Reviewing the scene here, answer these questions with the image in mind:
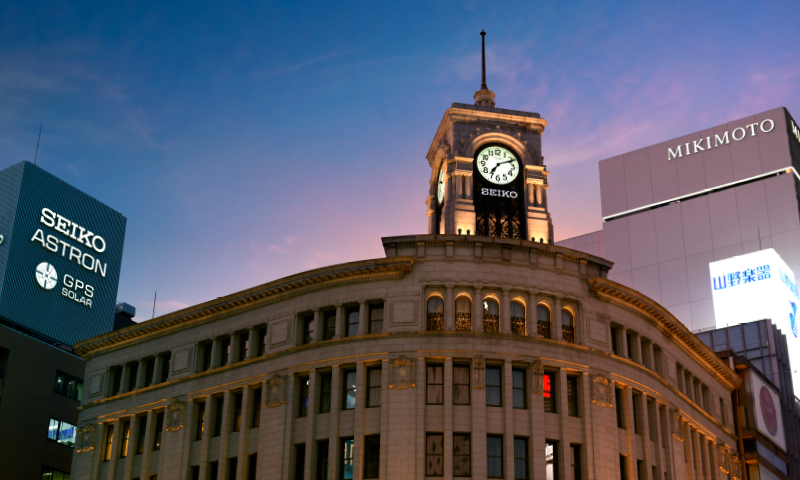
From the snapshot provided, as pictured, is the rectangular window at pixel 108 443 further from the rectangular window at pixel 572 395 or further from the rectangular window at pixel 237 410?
the rectangular window at pixel 572 395

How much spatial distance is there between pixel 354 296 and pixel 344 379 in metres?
5.08

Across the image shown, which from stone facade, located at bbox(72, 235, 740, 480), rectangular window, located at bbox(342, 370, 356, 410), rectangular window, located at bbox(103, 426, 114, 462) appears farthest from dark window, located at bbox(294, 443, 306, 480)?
rectangular window, located at bbox(103, 426, 114, 462)

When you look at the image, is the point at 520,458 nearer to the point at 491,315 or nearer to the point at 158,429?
the point at 491,315

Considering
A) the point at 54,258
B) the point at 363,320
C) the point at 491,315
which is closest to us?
the point at 363,320

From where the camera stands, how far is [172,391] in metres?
63.9

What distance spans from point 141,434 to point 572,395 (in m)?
29.5

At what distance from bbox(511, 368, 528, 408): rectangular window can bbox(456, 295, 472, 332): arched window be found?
3.76 m

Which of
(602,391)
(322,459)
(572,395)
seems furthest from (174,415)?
(602,391)

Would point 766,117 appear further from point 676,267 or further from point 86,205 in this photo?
point 86,205

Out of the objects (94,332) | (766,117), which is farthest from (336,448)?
(766,117)

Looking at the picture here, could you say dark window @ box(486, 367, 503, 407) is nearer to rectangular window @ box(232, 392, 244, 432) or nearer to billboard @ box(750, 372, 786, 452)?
rectangular window @ box(232, 392, 244, 432)

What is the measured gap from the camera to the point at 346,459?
178 feet

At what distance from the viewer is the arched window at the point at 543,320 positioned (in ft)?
188

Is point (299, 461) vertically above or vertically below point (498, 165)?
below
